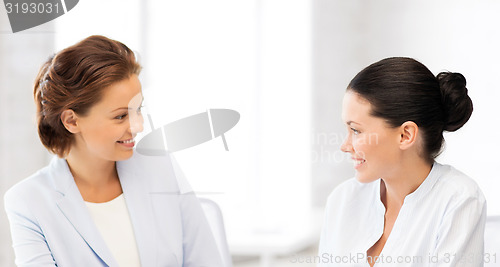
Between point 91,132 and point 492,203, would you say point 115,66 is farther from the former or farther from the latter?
point 492,203

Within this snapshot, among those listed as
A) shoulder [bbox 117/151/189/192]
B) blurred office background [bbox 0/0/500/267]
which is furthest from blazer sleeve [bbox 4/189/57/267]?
blurred office background [bbox 0/0/500/267]

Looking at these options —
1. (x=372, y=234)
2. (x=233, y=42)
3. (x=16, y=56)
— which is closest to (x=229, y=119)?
(x=233, y=42)

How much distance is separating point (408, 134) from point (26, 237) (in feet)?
2.72

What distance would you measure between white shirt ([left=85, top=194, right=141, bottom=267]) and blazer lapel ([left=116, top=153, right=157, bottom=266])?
0.02 metres

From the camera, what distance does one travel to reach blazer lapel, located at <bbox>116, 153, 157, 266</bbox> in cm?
122

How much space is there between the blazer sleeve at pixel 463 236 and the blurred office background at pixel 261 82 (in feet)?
1.12

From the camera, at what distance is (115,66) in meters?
1.19

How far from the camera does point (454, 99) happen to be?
3.64 ft

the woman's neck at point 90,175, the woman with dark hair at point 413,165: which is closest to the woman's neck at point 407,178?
the woman with dark hair at point 413,165

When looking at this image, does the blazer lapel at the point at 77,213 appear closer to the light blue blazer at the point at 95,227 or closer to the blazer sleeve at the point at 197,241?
the light blue blazer at the point at 95,227

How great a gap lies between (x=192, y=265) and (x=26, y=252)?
0.37 metres

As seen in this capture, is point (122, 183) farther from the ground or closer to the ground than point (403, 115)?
closer to the ground

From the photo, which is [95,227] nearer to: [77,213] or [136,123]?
[77,213]
